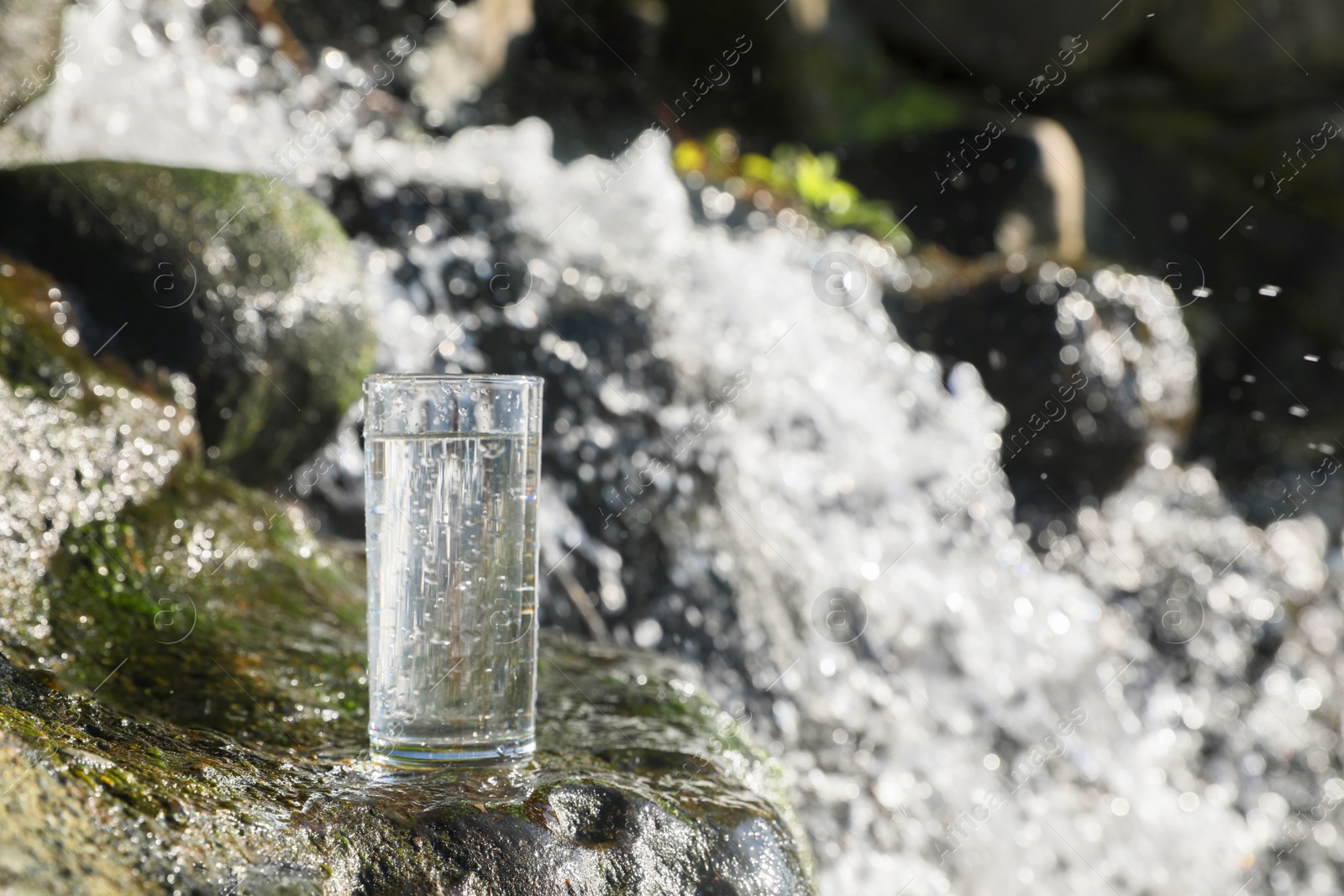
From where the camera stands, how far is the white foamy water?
406cm

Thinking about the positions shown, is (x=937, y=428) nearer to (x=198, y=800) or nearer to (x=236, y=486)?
(x=236, y=486)

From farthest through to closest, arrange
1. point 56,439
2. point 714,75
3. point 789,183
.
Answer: point 714,75 → point 789,183 → point 56,439

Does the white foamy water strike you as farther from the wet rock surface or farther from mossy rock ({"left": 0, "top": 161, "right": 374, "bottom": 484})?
the wet rock surface

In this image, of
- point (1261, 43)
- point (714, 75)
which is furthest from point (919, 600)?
point (1261, 43)

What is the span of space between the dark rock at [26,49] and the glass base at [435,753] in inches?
143

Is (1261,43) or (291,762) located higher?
(1261,43)

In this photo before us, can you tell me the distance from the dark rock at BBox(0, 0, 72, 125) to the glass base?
3.63 meters

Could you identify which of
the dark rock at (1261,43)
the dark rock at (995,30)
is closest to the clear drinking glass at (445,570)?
the dark rock at (995,30)

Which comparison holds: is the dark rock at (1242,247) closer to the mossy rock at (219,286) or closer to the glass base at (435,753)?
the mossy rock at (219,286)

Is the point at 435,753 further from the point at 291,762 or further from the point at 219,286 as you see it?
the point at 219,286

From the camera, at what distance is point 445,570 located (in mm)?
1782

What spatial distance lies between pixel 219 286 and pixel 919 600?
303 centimetres

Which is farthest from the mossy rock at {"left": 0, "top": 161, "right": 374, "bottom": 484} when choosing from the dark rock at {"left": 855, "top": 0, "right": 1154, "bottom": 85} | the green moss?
the dark rock at {"left": 855, "top": 0, "right": 1154, "bottom": 85}

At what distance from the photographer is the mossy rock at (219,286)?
3254 mm
